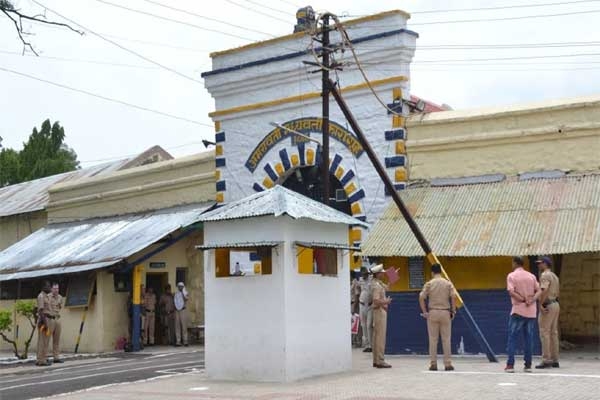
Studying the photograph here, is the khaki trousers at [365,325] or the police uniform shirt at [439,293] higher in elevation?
the police uniform shirt at [439,293]

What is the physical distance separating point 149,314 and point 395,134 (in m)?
8.43

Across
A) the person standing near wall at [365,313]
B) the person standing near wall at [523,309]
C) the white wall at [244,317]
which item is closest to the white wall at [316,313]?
the white wall at [244,317]

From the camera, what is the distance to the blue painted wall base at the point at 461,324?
18.1 m

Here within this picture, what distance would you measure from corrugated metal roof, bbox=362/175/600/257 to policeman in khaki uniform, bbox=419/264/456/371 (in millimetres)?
2746

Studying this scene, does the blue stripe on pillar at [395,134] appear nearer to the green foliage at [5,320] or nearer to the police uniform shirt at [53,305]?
the police uniform shirt at [53,305]

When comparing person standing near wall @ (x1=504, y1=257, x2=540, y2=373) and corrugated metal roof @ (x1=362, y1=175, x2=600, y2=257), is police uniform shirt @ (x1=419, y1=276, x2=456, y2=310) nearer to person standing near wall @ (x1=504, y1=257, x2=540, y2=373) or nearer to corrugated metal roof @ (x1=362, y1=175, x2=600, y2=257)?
person standing near wall @ (x1=504, y1=257, x2=540, y2=373)

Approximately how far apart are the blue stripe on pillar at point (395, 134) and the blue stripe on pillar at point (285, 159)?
297 cm

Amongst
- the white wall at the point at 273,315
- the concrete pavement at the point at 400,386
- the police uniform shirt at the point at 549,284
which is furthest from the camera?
the police uniform shirt at the point at 549,284

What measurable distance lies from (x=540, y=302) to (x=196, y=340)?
12.8 meters

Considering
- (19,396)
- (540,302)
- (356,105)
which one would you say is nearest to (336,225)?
(540,302)

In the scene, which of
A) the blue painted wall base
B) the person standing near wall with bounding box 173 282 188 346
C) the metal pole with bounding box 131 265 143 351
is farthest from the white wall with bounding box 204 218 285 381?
the person standing near wall with bounding box 173 282 188 346

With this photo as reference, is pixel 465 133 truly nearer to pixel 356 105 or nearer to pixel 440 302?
pixel 356 105

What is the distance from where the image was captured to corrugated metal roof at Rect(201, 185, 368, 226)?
568 inches

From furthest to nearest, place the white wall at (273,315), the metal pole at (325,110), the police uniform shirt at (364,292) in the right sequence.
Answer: the police uniform shirt at (364,292)
the metal pole at (325,110)
the white wall at (273,315)
